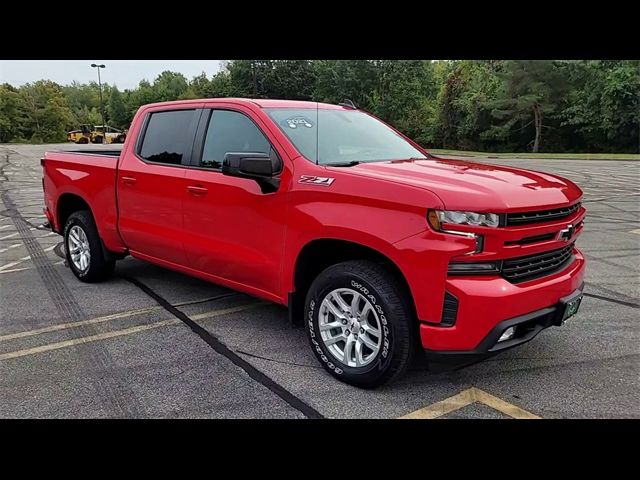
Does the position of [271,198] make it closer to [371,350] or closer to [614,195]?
[371,350]

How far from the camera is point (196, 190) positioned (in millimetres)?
4246

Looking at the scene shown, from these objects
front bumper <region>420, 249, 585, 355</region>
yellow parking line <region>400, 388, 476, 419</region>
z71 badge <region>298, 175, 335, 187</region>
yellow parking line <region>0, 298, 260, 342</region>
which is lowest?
yellow parking line <region>0, 298, 260, 342</region>

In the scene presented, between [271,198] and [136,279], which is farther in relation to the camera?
[136,279]

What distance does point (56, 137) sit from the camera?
68.4 m

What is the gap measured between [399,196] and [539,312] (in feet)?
3.57

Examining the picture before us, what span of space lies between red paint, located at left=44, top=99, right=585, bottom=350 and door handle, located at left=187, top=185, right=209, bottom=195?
0.05 ft

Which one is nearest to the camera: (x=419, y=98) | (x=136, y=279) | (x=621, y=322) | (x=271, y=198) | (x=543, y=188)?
(x=543, y=188)

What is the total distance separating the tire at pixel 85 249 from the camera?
18.2 ft

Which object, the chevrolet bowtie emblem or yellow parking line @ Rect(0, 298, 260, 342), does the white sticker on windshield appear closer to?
yellow parking line @ Rect(0, 298, 260, 342)

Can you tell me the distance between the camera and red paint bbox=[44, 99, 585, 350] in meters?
2.87

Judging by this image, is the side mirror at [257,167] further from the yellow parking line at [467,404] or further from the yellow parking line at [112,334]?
the yellow parking line at [467,404]

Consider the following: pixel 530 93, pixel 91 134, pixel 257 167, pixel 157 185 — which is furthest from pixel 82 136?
pixel 257 167

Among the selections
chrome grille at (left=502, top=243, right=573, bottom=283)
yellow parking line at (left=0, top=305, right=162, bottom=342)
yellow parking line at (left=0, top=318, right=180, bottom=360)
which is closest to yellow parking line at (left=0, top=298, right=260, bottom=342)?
yellow parking line at (left=0, top=305, right=162, bottom=342)
